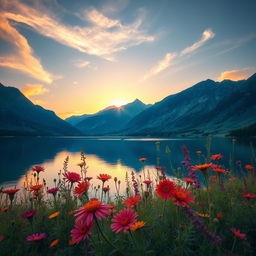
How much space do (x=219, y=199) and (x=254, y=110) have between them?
227m

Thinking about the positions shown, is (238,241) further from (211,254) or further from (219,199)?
(219,199)

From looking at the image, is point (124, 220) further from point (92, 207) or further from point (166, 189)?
point (166, 189)

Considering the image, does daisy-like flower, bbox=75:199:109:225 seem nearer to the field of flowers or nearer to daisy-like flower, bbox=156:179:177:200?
the field of flowers

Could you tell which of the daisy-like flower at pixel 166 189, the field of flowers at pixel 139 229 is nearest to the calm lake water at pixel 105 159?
the field of flowers at pixel 139 229

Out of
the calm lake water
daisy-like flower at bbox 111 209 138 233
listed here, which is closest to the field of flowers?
daisy-like flower at bbox 111 209 138 233

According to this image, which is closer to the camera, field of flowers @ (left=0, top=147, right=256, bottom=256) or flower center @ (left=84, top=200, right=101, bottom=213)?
flower center @ (left=84, top=200, right=101, bottom=213)

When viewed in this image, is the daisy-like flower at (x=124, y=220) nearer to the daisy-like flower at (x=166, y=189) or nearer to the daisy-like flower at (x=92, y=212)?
the daisy-like flower at (x=92, y=212)

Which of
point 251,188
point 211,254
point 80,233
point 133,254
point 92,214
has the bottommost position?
point 251,188

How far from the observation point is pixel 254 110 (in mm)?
192750

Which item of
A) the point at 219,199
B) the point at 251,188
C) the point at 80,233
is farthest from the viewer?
the point at 251,188

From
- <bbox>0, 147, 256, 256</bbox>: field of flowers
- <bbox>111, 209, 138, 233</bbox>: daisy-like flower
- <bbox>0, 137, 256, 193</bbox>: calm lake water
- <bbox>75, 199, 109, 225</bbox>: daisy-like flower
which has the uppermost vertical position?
<bbox>75, 199, 109, 225</bbox>: daisy-like flower

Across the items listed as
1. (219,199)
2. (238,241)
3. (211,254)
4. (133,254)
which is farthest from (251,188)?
(133,254)

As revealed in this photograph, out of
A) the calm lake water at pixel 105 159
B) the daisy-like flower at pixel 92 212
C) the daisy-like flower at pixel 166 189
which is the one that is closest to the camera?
the daisy-like flower at pixel 92 212

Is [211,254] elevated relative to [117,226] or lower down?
lower down
